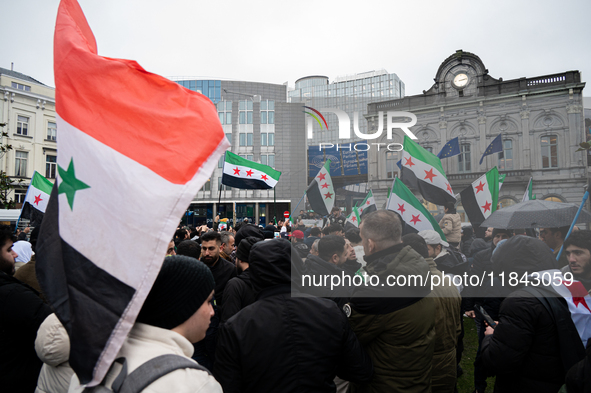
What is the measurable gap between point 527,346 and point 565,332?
9.9 inches

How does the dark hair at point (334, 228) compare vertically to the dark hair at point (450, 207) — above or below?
below

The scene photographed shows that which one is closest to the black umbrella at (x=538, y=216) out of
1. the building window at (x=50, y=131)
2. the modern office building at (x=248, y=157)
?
the building window at (x=50, y=131)

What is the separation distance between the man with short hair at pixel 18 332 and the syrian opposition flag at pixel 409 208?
3195 mm

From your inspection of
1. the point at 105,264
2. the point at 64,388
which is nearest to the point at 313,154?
the point at 105,264

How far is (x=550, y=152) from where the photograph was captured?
9.80 ft

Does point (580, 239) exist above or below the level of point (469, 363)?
above

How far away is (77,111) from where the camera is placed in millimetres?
2041

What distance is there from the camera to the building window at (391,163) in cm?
353

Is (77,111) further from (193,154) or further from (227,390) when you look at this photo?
(227,390)

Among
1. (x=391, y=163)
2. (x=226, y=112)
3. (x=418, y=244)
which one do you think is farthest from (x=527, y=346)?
(x=226, y=112)

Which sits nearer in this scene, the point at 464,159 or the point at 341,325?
the point at 341,325

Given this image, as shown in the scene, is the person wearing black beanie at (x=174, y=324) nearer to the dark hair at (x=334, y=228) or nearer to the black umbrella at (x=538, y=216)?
the dark hair at (x=334, y=228)

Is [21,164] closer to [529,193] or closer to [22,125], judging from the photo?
[22,125]

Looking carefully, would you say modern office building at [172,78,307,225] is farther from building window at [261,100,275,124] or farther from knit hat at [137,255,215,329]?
knit hat at [137,255,215,329]
